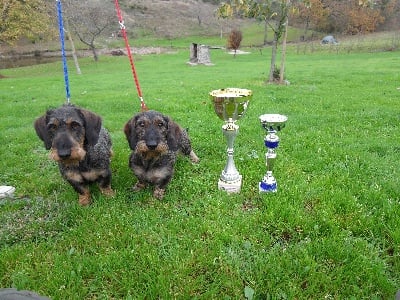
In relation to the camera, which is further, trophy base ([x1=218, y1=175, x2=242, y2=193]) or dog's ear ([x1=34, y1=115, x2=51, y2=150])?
trophy base ([x1=218, y1=175, x2=242, y2=193])

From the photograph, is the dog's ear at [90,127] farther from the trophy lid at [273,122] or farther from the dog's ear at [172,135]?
the trophy lid at [273,122]

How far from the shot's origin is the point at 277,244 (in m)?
3.93

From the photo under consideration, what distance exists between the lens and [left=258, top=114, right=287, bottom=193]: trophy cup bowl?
15.5ft

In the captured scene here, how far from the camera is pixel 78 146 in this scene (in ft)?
14.2

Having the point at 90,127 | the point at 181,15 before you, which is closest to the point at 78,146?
the point at 90,127

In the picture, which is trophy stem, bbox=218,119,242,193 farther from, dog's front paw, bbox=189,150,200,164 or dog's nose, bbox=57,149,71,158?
dog's nose, bbox=57,149,71,158

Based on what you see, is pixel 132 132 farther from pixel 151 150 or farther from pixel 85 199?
pixel 85 199

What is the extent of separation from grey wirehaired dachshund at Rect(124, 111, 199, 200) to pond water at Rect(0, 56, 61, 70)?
44.9 meters

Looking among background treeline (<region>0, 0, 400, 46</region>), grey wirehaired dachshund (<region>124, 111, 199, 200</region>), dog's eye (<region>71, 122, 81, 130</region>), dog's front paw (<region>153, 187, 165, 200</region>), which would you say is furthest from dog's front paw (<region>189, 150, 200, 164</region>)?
background treeline (<region>0, 0, 400, 46</region>)

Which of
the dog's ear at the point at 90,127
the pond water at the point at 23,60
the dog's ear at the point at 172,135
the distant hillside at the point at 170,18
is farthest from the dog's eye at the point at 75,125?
the distant hillside at the point at 170,18

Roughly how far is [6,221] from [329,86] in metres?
13.7

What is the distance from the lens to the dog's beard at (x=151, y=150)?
4643 mm

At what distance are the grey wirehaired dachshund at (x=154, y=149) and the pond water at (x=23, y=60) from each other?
4487 centimetres

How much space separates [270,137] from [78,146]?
2650mm
